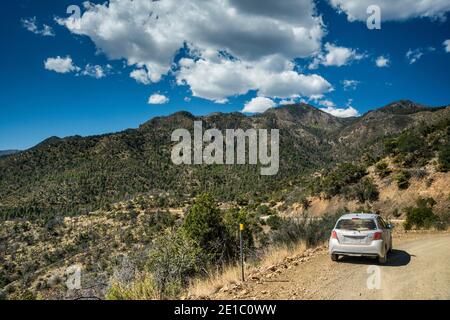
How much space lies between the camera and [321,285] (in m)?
8.30

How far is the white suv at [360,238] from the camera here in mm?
10336

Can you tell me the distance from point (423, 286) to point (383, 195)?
33629 millimetres

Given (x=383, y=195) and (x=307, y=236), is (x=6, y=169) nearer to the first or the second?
(x=383, y=195)

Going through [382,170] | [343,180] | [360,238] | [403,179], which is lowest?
[360,238]

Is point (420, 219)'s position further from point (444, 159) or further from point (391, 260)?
point (444, 159)

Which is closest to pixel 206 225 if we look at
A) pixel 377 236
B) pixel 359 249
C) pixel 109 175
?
pixel 359 249

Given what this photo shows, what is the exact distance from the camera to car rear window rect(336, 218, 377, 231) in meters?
10.7

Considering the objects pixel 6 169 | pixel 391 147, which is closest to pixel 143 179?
pixel 6 169

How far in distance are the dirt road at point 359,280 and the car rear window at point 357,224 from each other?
3.59ft

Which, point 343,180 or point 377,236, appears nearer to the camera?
point 377,236
